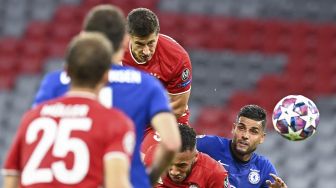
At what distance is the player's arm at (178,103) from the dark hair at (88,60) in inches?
127

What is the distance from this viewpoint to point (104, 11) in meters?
4.50

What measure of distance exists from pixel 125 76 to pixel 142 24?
6.03 ft

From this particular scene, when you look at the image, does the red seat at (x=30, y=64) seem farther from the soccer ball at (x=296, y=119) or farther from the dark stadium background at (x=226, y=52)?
the soccer ball at (x=296, y=119)

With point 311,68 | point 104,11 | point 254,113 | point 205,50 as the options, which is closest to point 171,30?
point 205,50

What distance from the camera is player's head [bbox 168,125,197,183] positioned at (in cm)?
634

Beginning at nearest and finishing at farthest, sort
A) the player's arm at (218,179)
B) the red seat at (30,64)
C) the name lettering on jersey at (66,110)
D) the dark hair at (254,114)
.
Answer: the name lettering on jersey at (66,110) → the player's arm at (218,179) → the dark hair at (254,114) → the red seat at (30,64)

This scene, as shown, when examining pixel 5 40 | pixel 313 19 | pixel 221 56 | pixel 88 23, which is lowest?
pixel 5 40

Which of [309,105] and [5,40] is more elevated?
[309,105]

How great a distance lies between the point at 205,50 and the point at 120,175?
11.4 metres

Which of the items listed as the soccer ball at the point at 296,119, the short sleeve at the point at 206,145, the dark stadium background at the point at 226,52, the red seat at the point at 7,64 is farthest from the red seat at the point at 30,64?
the soccer ball at the point at 296,119

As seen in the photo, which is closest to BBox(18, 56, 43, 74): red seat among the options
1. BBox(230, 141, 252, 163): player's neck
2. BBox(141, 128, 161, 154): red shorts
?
BBox(230, 141, 252, 163): player's neck

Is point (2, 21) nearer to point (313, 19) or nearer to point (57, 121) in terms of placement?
point (313, 19)

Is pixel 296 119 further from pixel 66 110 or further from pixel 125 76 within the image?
pixel 66 110

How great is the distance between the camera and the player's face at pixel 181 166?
634cm
